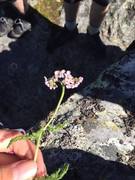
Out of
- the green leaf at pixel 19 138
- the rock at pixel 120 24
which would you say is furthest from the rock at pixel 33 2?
the green leaf at pixel 19 138

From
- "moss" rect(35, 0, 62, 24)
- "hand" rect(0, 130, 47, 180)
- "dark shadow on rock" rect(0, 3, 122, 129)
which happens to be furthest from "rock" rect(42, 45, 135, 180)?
"moss" rect(35, 0, 62, 24)

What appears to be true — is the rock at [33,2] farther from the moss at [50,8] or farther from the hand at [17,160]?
the hand at [17,160]

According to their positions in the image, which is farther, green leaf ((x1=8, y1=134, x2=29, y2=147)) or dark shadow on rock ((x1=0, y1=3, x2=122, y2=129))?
dark shadow on rock ((x1=0, y1=3, x2=122, y2=129))

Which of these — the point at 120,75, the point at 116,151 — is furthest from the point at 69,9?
the point at 116,151

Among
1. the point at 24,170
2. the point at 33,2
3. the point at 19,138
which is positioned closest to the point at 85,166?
the point at 19,138

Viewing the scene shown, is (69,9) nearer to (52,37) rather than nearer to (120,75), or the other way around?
(52,37)

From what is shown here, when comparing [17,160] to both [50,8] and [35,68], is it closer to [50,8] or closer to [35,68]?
[35,68]

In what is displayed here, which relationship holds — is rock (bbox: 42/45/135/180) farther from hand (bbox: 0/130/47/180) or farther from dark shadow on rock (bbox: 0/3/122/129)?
dark shadow on rock (bbox: 0/3/122/129)
